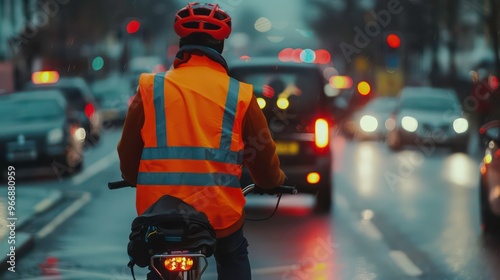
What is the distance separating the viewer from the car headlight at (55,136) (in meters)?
21.7

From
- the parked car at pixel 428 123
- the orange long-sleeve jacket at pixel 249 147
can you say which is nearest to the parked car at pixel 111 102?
the parked car at pixel 428 123

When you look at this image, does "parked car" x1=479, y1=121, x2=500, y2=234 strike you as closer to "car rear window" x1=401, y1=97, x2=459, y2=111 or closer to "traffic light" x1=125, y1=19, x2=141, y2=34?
"car rear window" x1=401, y1=97, x2=459, y2=111

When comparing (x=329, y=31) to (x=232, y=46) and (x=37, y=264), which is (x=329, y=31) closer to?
(x=232, y=46)

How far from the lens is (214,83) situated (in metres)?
4.93

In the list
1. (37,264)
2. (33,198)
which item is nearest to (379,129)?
(33,198)

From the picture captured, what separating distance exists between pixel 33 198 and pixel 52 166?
17.5 ft

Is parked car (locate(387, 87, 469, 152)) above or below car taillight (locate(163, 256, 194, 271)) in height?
below

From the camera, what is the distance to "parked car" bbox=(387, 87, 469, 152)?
93.0 feet

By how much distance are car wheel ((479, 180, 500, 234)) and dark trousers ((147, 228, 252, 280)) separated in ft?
25.3

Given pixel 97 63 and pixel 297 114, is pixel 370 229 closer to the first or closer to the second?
pixel 297 114

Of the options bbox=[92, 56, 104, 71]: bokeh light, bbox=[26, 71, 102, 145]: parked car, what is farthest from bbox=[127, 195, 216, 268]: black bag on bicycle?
bbox=[92, 56, 104, 71]: bokeh light

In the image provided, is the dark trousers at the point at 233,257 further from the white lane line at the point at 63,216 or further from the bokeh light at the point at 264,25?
the bokeh light at the point at 264,25

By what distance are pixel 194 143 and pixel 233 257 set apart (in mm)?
496

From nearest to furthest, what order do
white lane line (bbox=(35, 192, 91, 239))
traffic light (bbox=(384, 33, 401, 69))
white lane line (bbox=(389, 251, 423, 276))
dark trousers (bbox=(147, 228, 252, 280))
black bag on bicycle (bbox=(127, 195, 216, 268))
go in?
black bag on bicycle (bbox=(127, 195, 216, 268)) → dark trousers (bbox=(147, 228, 252, 280)) → white lane line (bbox=(389, 251, 423, 276)) → white lane line (bbox=(35, 192, 91, 239)) → traffic light (bbox=(384, 33, 401, 69))
